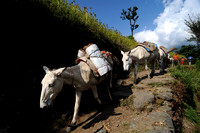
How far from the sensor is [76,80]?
94.6 inches

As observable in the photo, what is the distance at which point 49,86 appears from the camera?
6.26ft

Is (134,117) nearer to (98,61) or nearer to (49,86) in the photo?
(98,61)

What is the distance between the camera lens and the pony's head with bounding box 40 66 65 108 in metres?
1.85

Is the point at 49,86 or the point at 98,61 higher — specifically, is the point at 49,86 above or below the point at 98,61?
below

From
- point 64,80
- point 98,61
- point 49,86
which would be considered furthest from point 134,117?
point 49,86

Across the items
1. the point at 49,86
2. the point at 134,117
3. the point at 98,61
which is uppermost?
the point at 98,61

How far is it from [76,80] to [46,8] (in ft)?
7.27

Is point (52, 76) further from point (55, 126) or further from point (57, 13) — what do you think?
point (57, 13)

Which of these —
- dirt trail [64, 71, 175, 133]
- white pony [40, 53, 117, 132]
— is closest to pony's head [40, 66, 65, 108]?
white pony [40, 53, 117, 132]

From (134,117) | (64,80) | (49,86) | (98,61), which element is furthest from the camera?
(98,61)

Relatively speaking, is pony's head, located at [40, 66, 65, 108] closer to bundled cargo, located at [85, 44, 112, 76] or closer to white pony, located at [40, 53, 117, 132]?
white pony, located at [40, 53, 117, 132]

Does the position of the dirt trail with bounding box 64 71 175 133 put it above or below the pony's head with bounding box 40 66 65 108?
below

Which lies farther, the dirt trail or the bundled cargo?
the bundled cargo

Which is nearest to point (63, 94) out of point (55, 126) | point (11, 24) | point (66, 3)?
point (55, 126)
